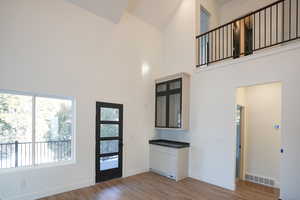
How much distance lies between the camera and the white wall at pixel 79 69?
3312 mm

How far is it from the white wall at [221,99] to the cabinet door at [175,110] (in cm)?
41

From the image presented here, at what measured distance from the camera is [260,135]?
4652 millimetres

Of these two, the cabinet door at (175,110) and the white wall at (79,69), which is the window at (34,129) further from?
the cabinet door at (175,110)

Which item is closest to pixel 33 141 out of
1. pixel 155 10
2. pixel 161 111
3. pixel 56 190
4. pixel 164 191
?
pixel 56 190

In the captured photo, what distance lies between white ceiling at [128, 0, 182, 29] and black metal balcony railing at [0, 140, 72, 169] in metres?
4.18

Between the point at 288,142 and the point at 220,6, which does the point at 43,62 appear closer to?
the point at 288,142

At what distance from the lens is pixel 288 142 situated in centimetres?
320

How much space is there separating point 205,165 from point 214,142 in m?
0.70

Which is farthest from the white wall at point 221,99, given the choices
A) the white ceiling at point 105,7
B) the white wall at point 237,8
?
the white ceiling at point 105,7

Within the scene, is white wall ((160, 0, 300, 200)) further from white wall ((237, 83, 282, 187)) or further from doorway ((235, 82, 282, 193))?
white wall ((237, 83, 282, 187))

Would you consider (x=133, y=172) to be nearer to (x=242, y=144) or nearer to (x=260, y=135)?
(x=242, y=144)

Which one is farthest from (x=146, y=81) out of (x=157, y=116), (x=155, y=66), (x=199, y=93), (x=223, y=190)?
(x=223, y=190)

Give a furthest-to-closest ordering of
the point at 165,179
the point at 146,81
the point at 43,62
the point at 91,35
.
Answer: the point at 146,81 < the point at 165,179 < the point at 91,35 < the point at 43,62

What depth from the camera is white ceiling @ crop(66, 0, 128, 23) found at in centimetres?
416
